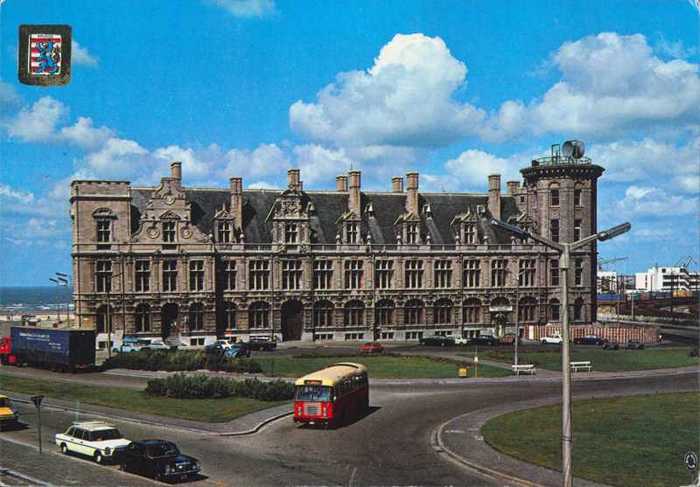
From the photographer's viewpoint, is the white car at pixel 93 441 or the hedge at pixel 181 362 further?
the hedge at pixel 181 362

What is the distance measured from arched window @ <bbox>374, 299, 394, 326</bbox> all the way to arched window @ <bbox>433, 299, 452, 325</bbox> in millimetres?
5226

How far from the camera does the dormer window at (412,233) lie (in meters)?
91.1

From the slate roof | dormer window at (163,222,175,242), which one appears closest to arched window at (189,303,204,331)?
dormer window at (163,222,175,242)

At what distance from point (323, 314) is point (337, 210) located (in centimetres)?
1148

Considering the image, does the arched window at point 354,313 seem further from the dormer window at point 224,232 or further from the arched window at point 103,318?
the arched window at point 103,318

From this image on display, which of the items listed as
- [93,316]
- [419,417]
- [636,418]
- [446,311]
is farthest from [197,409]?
[446,311]

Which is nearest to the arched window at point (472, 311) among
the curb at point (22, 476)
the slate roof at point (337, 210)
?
the slate roof at point (337, 210)

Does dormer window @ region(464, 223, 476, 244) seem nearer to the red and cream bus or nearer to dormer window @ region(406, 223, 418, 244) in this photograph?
dormer window @ region(406, 223, 418, 244)

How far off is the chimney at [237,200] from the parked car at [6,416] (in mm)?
46523

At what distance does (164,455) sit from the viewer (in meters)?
30.0

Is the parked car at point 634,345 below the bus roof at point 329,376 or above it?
below

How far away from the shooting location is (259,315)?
85000mm

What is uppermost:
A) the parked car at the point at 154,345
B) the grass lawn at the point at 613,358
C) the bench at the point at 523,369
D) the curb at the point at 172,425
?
the parked car at the point at 154,345

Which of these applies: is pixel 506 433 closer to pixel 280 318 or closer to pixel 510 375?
pixel 510 375
